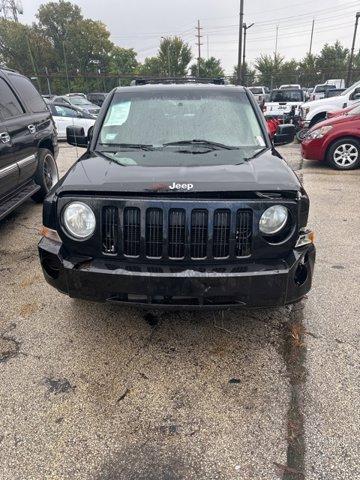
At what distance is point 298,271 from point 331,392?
75 centimetres

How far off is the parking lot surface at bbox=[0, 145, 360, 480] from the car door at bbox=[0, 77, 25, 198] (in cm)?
156

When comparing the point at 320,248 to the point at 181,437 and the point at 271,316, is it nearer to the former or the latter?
the point at 271,316

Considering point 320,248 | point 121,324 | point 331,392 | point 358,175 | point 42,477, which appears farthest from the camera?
point 358,175

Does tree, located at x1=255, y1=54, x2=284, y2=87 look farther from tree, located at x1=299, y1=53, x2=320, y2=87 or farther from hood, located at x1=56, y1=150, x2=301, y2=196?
hood, located at x1=56, y1=150, x2=301, y2=196

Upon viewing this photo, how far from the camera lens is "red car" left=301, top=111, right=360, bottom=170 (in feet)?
28.1

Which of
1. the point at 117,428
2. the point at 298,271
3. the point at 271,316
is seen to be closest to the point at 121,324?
the point at 117,428

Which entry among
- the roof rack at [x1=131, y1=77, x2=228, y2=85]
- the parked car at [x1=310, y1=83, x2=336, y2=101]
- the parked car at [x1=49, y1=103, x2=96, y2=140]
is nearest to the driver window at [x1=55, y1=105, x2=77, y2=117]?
the parked car at [x1=49, y1=103, x2=96, y2=140]

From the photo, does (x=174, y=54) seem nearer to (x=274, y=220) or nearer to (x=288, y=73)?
(x=288, y=73)

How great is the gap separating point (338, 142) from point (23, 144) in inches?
266

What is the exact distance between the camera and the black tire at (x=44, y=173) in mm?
5906

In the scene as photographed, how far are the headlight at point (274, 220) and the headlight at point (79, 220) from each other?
3.46ft

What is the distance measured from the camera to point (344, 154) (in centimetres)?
888

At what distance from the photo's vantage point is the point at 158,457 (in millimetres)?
1982

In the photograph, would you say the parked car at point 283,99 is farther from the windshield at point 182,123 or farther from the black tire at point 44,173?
the windshield at point 182,123
